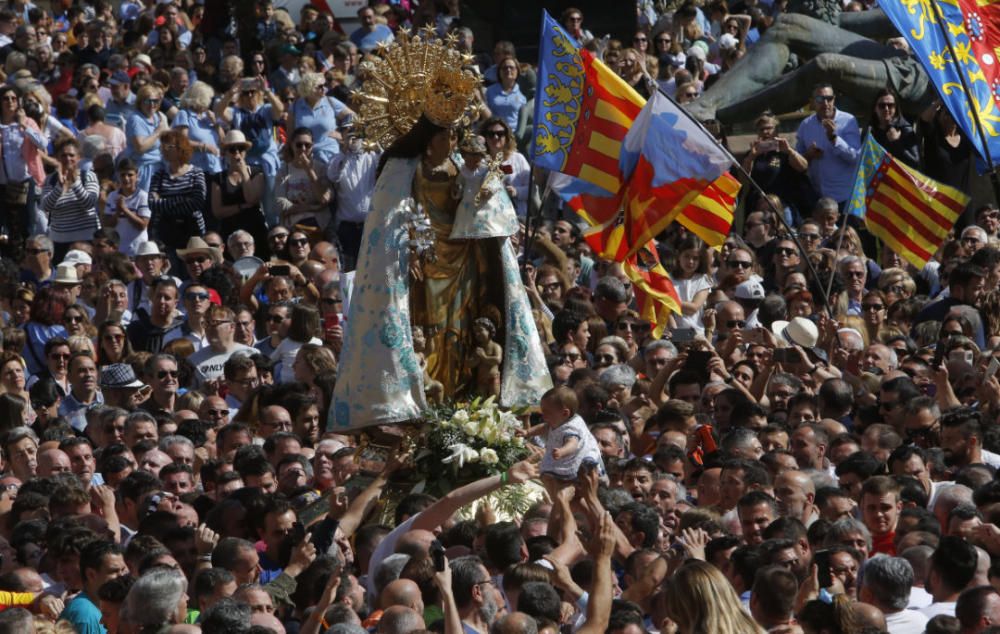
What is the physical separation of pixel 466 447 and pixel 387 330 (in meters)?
0.79

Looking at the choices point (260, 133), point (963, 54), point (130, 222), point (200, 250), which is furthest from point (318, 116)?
point (963, 54)

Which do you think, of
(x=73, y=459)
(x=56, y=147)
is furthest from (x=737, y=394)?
(x=56, y=147)

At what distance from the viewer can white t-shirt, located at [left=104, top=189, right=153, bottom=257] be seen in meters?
19.1

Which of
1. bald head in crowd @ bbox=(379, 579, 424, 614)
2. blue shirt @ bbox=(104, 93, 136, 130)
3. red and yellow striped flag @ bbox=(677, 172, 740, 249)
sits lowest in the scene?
bald head in crowd @ bbox=(379, 579, 424, 614)

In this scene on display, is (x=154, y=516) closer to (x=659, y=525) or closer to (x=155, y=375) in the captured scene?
(x=659, y=525)

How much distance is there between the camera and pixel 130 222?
19.1 m

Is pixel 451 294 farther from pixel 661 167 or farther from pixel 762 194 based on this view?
pixel 762 194

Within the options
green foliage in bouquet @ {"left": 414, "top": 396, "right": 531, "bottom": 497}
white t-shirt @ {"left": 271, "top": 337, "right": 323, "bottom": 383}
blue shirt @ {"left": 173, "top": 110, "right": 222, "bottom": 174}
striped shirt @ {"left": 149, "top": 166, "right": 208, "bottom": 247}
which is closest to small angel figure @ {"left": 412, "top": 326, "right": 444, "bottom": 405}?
green foliage in bouquet @ {"left": 414, "top": 396, "right": 531, "bottom": 497}

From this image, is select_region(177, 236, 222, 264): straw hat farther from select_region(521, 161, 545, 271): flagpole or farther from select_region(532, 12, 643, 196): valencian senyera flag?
select_region(532, 12, 643, 196): valencian senyera flag

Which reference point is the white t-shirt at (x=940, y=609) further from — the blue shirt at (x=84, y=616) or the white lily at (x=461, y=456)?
the blue shirt at (x=84, y=616)

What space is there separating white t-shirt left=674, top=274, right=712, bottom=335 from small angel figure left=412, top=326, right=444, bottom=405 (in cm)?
384

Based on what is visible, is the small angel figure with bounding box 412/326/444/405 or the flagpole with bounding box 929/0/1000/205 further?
the flagpole with bounding box 929/0/1000/205

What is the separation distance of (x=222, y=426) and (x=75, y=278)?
13.2ft

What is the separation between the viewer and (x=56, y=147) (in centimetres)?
1939
